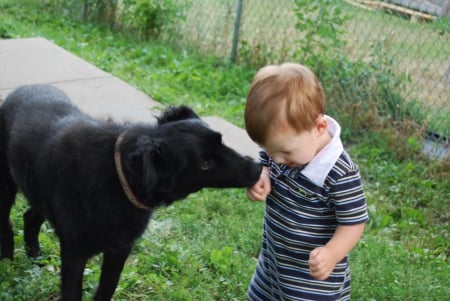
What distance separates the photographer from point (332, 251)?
2.60 meters

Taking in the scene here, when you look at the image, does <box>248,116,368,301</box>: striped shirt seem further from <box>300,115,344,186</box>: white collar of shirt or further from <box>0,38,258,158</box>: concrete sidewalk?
<box>0,38,258,158</box>: concrete sidewalk

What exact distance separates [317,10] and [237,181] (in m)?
4.69

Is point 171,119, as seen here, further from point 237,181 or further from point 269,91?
point 269,91

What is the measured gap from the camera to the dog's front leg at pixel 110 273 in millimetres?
3451

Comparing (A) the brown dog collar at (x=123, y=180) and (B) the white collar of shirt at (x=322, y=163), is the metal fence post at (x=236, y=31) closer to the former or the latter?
(A) the brown dog collar at (x=123, y=180)

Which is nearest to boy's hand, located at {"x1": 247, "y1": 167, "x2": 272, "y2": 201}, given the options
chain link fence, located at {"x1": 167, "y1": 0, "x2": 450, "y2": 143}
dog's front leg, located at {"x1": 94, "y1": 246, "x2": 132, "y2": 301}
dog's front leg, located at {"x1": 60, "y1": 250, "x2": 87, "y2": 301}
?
dog's front leg, located at {"x1": 94, "y1": 246, "x2": 132, "y2": 301}

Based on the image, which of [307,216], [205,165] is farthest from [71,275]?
[307,216]

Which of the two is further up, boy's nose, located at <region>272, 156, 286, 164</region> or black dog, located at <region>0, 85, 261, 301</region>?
boy's nose, located at <region>272, 156, 286, 164</region>

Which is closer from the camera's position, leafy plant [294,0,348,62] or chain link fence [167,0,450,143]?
chain link fence [167,0,450,143]

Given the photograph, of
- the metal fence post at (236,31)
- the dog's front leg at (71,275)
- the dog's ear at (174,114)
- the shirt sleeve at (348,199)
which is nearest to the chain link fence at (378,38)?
the metal fence post at (236,31)

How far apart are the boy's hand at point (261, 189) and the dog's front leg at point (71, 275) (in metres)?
1.01

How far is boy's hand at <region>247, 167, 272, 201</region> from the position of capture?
9.30 feet

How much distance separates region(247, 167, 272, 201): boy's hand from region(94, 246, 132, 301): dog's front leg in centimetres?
88

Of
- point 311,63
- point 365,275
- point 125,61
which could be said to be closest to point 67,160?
point 365,275
